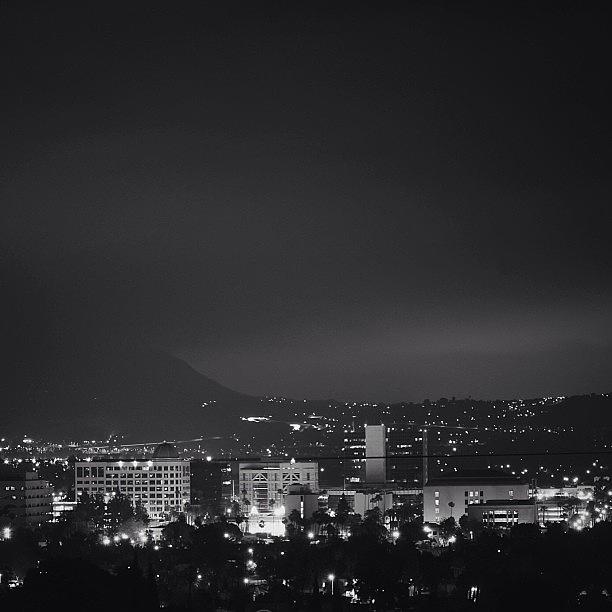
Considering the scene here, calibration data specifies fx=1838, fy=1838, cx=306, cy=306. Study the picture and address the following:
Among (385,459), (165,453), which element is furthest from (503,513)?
(385,459)

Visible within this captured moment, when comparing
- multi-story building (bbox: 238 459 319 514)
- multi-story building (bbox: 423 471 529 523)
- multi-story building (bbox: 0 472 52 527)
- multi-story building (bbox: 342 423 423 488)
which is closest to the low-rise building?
multi-story building (bbox: 423 471 529 523)

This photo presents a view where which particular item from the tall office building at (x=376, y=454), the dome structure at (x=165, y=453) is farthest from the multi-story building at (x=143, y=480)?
the tall office building at (x=376, y=454)

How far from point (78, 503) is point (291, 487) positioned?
13.2m

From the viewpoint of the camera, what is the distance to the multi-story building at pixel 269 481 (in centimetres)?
12175

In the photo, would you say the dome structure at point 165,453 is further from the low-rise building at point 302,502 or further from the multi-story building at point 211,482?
the low-rise building at point 302,502

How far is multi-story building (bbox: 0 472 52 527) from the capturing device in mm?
111250

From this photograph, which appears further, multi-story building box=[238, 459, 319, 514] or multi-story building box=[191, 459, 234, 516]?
multi-story building box=[191, 459, 234, 516]

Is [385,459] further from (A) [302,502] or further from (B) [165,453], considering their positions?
(A) [302,502]

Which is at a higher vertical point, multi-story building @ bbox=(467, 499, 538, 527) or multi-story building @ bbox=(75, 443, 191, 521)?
multi-story building @ bbox=(75, 443, 191, 521)

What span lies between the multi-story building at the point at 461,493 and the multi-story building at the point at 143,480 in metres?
21.4

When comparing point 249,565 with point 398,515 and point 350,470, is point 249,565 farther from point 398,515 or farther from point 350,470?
point 350,470

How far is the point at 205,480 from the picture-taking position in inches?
5571

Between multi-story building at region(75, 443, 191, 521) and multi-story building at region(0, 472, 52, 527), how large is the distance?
655 centimetres

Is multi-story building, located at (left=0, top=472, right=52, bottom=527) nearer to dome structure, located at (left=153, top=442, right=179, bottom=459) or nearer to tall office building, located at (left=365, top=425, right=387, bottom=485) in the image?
dome structure, located at (left=153, top=442, right=179, bottom=459)
